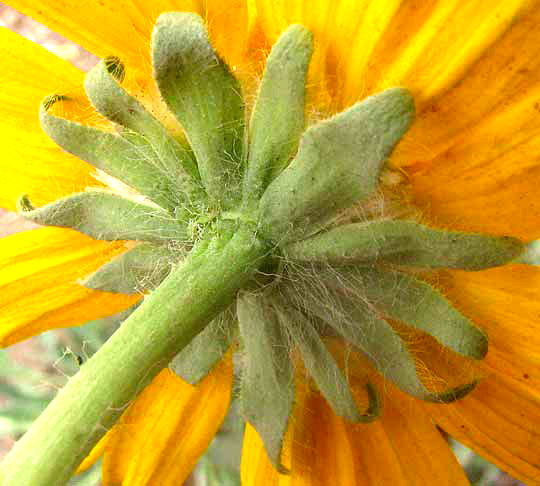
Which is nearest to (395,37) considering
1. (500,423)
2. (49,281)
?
(500,423)

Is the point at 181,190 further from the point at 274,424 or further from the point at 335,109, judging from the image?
the point at 274,424

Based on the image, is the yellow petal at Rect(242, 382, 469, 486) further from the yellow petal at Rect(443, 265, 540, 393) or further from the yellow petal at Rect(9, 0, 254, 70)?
the yellow petal at Rect(9, 0, 254, 70)

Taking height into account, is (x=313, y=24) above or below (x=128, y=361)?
above

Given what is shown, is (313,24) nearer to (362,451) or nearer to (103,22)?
(103,22)

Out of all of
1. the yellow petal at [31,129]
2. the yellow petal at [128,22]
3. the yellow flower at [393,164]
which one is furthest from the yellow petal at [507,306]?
the yellow petal at [31,129]

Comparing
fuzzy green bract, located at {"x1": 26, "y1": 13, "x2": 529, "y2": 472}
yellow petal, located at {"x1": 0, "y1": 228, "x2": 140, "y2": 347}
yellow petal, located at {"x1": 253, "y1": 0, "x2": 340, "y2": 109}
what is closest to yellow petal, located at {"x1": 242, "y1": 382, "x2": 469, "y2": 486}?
fuzzy green bract, located at {"x1": 26, "y1": 13, "x2": 529, "y2": 472}

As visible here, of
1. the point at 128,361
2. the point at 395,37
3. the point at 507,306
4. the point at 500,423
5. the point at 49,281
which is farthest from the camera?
the point at 49,281

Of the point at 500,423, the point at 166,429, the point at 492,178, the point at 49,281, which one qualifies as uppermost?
the point at 49,281
